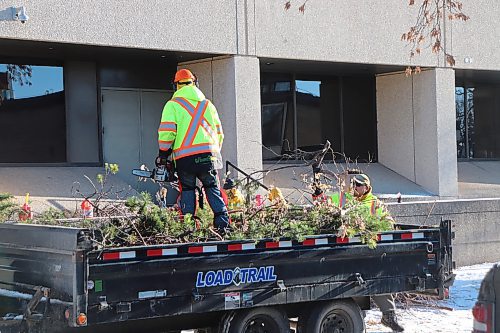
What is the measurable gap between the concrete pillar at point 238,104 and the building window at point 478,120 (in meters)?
8.16

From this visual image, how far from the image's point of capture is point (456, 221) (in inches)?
595

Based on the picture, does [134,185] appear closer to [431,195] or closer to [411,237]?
[431,195]

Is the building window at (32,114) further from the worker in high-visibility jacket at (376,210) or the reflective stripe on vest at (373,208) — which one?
the reflective stripe on vest at (373,208)

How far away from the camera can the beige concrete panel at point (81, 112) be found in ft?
47.1

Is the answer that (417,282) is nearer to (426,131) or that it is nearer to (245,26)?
(245,26)

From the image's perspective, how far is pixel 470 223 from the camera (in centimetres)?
1538

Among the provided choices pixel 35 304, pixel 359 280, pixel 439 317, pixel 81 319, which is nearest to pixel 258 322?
pixel 359 280

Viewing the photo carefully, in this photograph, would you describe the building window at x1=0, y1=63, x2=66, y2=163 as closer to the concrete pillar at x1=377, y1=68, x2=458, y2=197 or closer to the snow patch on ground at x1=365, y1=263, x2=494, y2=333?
the snow patch on ground at x1=365, y1=263, x2=494, y2=333

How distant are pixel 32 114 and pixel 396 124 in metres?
7.82

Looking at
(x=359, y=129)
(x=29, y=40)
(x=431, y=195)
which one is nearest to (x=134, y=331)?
(x=29, y=40)

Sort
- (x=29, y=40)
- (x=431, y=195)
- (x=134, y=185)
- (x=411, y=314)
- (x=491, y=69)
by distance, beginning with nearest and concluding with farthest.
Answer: (x=411, y=314) < (x=29, y=40) < (x=134, y=185) < (x=431, y=195) < (x=491, y=69)

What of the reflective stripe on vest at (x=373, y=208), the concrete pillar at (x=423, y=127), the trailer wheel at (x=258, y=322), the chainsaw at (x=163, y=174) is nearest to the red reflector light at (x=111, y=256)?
the trailer wheel at (x=258, y=322)

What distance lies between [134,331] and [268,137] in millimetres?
10298

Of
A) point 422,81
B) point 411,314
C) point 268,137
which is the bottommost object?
point 411,314
